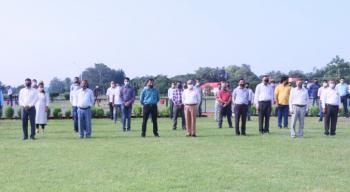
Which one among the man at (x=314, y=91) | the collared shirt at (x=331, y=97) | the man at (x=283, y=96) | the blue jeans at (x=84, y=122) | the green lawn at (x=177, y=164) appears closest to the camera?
the green lawn at (x=177, y=164)

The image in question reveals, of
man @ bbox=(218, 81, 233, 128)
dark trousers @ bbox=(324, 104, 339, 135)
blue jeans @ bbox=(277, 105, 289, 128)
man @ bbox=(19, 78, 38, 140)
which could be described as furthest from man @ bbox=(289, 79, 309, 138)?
man @ bbox=(19, 78, 38, 140)

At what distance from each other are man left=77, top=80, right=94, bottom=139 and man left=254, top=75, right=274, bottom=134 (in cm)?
587

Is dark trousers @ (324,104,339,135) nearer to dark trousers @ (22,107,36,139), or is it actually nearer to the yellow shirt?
the yellow shirt

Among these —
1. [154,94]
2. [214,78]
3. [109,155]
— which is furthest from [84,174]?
[214,78]

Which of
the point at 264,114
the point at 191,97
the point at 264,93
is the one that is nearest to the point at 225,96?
the point at 264,93

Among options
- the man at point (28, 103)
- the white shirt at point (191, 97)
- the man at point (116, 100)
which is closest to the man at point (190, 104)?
the white shirt at point (191, 97)

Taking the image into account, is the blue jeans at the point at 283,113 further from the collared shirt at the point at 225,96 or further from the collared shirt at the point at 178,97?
the collared shirt at the point at 178,97

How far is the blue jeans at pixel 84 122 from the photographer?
18.7 metres

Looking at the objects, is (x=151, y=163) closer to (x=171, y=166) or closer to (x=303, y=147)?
(x=171, y=166)

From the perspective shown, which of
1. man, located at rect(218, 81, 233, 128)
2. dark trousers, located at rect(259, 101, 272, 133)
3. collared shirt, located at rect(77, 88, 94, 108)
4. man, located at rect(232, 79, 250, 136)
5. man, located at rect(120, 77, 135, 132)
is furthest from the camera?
man, located at rect(218, 81, 233, 128)

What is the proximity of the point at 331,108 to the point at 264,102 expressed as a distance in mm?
2287

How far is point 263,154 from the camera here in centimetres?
1325

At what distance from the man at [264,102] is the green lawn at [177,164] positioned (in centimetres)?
204

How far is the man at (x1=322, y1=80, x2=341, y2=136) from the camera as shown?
19.0 metres
